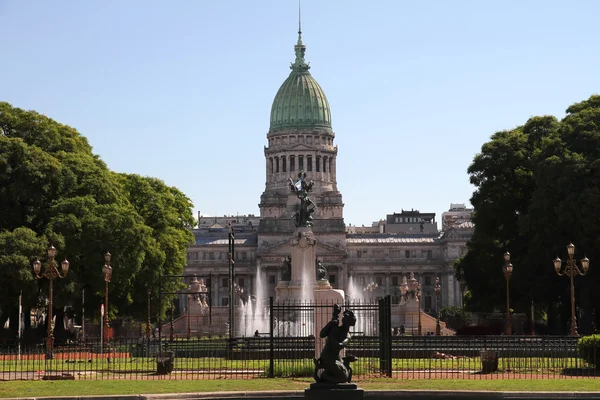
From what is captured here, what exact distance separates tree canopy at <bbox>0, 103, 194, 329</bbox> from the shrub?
106ft

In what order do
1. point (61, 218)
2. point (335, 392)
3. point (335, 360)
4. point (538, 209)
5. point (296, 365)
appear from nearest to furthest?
1. point (335, 392)
2. point (335, 360)
3. point (296, 365)
4. point (61, 218)
5. point (538, 209)

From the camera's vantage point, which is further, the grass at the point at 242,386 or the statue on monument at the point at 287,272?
the statue on monument at the point at 287,272

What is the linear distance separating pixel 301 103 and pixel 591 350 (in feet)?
513

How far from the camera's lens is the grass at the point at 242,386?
32.1 metres

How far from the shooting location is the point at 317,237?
18400cm

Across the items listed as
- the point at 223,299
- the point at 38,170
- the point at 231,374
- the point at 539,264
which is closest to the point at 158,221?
the point at 38,170

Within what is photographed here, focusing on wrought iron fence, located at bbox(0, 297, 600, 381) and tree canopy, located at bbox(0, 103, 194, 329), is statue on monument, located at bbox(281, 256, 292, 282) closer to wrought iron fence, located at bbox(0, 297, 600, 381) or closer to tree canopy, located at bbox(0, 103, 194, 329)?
tree canopy, located at bbox(0, 103, 194, 329)

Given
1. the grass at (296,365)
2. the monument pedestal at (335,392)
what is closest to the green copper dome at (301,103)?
the grass at (296,365)

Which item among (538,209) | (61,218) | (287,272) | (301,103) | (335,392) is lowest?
(335,392)

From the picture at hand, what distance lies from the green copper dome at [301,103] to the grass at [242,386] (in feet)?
525

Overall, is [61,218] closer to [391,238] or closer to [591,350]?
[591,350]

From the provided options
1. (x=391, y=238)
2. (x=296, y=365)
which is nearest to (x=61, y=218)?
(x=296, y=365)

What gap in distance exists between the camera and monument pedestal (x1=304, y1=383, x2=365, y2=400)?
27172mm

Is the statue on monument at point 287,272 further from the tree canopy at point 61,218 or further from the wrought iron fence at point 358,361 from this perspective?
the wrought iron fence at point 358,361
